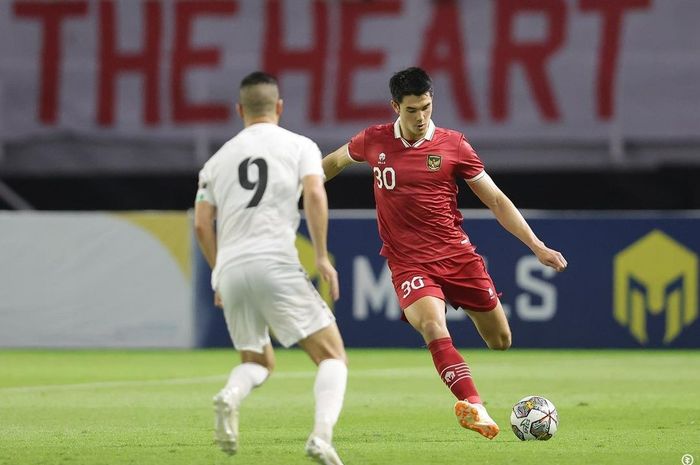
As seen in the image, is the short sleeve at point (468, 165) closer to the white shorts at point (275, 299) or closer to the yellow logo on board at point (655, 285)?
the white shorts at point (275, 299)

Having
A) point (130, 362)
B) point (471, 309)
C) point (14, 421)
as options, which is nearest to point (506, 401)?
point (471, 309)

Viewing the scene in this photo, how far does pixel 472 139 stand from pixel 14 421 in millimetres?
10887

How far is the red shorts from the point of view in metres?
8.63

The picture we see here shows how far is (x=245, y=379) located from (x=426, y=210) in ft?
7.45

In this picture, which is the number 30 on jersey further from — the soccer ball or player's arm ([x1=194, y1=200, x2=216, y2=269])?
player's arm ([x1=194, y1=200, x2=216, y2=269])

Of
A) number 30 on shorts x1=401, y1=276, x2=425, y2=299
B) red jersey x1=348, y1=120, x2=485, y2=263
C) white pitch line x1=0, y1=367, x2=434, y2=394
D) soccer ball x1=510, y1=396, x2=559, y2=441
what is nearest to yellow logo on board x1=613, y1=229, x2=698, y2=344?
white pitch line x1=0, y1=367, x2=434, y2=394

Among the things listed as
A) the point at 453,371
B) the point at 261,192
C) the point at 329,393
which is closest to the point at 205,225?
the point at 261,192

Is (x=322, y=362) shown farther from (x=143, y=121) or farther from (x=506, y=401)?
(x=143, y=121)

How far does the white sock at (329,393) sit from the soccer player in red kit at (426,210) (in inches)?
67.0

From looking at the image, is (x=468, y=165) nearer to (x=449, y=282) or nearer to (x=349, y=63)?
(x=449, y=282)

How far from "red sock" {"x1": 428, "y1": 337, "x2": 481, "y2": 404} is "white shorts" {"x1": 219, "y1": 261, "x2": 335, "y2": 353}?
157cm

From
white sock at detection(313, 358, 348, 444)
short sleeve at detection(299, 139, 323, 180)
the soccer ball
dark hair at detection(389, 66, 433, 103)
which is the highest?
dark hair at detection(389, 66, 433, 103)

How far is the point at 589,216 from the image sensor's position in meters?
16.2

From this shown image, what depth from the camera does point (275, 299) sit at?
6.71 metres
